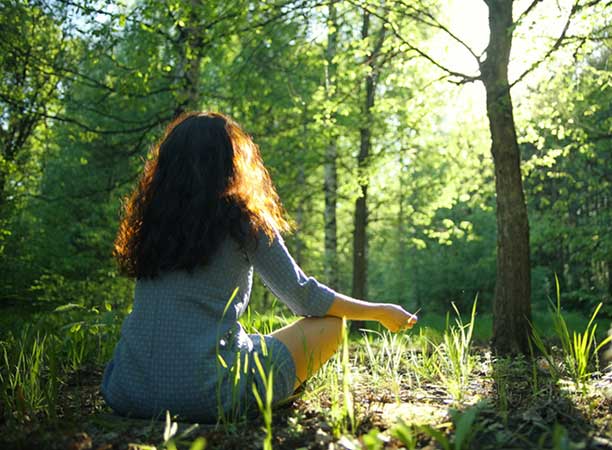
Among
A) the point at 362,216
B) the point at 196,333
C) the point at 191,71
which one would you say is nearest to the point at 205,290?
the point at 196,333

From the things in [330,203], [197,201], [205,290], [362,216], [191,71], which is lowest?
[205,290]

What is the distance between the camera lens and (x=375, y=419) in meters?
2.10

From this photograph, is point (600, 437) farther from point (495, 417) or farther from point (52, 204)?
point (52, 204)

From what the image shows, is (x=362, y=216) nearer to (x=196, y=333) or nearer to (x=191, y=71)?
(x=191, y=71)

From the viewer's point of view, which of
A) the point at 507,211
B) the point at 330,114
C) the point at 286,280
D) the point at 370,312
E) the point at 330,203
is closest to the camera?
the point at 286,280

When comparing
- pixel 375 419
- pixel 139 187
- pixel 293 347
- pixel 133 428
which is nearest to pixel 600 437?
pixel 375 419

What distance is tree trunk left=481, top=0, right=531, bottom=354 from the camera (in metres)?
4.83

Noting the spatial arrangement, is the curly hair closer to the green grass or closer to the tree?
the green grass

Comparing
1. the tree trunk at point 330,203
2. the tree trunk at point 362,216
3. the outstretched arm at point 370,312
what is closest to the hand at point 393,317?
the outstretched arm at point 370,312

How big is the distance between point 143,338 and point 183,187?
604 mm

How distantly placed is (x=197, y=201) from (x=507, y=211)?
341cm

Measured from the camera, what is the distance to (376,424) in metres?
2.04

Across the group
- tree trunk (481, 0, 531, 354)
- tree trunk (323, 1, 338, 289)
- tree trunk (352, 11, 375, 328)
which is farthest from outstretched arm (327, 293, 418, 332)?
tree trunk (323, 1, 338, 289)

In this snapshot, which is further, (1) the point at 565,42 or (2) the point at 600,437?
(1) the point at 565,42
